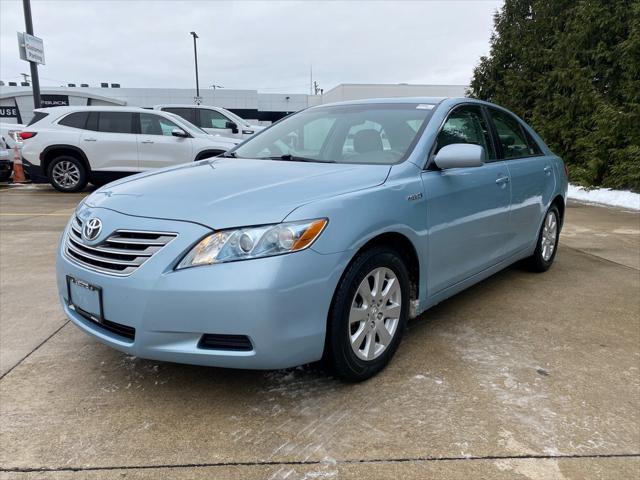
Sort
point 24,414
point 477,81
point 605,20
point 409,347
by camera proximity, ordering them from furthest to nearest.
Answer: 1. point 477,81
2. point 605,20
3. point 409,347
4. point 24,414

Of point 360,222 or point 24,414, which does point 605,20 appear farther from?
point 24,414

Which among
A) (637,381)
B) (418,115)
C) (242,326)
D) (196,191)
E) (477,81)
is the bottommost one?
(637,381)

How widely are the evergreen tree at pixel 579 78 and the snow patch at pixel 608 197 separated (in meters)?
0.24

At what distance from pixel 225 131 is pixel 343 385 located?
442 inches

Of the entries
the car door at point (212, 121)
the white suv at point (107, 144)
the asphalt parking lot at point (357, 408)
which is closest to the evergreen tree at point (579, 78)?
the white suv at point (107, 144)

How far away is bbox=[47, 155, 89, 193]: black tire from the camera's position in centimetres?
1019

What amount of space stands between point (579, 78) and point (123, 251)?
1174 cm

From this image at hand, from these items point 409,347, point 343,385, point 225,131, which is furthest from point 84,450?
point 225,131

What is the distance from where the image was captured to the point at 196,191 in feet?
8.31

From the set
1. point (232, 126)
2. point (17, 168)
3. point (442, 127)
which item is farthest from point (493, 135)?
point (17, 168)

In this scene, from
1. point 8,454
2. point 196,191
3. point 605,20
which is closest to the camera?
point 8,454

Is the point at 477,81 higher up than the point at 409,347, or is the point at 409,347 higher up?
the point at 477,81

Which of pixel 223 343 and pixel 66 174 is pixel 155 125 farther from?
pixel 223 343

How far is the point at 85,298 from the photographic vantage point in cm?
247
